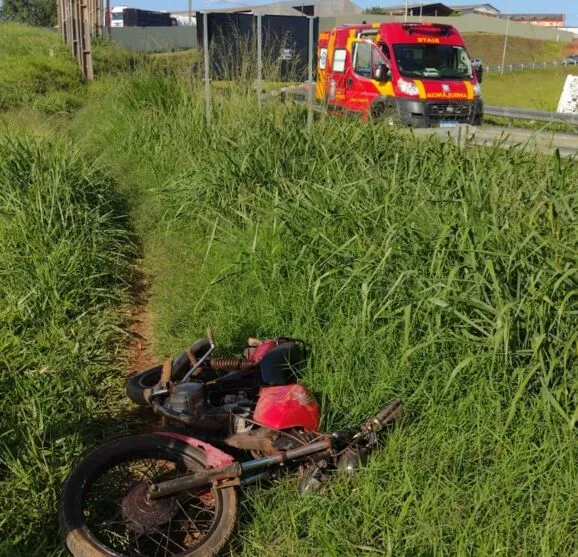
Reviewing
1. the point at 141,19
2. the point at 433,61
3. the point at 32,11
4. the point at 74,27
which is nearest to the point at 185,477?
the point at 433,61

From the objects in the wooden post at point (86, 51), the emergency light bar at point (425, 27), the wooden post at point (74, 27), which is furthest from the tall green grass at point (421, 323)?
the wooden post at point (74, 27)

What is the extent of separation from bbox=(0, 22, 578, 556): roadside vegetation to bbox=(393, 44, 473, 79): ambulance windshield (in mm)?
7282

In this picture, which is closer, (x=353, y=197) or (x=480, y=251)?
(x=480, y=251)

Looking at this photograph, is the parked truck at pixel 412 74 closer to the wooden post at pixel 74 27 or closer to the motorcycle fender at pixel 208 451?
the wooden post at pixel 74 27

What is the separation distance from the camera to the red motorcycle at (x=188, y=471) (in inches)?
96.0

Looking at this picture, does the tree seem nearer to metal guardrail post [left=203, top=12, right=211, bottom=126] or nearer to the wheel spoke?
metal guardrail post [left=203, top=12, right=211, bottom=126]

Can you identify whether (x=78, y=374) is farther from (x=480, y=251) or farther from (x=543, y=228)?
(x=543, y=228)

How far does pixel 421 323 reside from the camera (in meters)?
3.13

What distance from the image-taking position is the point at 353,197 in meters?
4.07

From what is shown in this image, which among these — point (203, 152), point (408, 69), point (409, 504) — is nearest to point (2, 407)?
point (409, 504)

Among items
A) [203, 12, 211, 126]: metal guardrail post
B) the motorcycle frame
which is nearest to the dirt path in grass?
the motorcycle frame

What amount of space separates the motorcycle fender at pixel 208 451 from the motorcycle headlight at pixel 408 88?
34.2 ft

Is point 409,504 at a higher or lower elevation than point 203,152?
lower

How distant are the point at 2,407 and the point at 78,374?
0.53 metres
